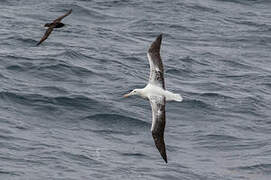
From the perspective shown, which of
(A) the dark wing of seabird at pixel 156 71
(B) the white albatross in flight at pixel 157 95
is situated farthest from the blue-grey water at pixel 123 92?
(A) the dark wing of seabird at pixel 156 71

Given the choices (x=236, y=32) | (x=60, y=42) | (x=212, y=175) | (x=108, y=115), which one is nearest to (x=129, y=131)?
(x=108, y=115)

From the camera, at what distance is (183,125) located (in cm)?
2209

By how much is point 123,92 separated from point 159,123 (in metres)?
7.37

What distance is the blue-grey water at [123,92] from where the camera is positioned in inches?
759

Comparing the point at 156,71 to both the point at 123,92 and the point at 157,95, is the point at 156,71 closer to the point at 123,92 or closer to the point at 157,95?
the point at 157,95

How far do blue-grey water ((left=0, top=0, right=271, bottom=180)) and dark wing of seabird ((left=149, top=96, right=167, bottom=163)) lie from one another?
105 inches

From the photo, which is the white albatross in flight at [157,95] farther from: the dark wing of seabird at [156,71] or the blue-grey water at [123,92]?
the blue-grey water at [123,92]

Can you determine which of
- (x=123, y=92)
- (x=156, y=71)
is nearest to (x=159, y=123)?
(x=156, y=71)

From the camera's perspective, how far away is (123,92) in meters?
23.6

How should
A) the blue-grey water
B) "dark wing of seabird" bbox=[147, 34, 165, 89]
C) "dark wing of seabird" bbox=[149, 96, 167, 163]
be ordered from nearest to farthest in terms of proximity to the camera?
"dark wing of seabird" bbox=[149, 96, 167, 163], "dark wing of seabird" bbox=[147, 34, 165, 89], the blue-grey water

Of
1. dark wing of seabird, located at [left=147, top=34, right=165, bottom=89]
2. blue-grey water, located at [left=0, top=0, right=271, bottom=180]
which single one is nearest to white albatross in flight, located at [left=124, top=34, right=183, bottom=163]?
dark wing of seabird, located at [left=147, top=34, right=165, bottom=89]

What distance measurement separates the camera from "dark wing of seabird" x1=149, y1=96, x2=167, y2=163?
15.9 meters

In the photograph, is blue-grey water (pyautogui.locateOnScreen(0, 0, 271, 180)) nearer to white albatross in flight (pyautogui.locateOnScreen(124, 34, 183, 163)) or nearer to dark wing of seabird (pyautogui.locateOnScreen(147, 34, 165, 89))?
white albatross in flight (pyautogui.locateOnScreen(124, 34, 183, 163))

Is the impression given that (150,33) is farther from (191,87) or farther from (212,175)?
(212,175)
